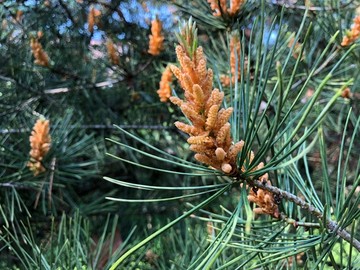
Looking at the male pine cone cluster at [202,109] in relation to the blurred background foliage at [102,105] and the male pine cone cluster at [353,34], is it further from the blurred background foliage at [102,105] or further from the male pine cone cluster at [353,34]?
the blurred background foliage at [102,105]

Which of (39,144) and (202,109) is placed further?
(39,144)

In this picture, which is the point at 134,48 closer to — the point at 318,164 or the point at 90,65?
the point at 90,65

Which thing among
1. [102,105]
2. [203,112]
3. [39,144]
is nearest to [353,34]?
[203,112]

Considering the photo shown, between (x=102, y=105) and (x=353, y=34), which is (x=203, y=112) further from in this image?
(x=102, y=105)

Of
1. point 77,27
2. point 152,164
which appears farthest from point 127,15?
point 152,164

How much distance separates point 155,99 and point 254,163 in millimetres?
696

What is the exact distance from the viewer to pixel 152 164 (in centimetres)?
102

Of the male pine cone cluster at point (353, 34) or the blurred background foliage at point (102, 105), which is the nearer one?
the male pine cone cluster at point (353, 34)

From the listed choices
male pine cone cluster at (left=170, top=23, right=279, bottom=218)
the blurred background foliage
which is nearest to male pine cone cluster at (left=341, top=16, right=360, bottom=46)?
the blurred background foliage

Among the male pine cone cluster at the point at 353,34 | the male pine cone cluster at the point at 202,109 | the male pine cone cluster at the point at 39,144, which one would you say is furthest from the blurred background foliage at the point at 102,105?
the male pine cone cluster at the point at 202,109

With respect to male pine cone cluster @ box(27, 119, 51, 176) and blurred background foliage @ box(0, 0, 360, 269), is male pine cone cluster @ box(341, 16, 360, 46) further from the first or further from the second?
male pine cone cluster @ box(27, 119, 51, 176)

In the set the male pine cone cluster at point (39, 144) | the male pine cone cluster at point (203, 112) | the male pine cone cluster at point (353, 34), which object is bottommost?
the male pine cone cluster at point (39, 144)

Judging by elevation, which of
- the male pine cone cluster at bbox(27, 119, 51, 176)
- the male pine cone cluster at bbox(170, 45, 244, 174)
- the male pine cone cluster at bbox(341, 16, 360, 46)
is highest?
the male pine cone cluster at bbox(341, 16, 360, 46)

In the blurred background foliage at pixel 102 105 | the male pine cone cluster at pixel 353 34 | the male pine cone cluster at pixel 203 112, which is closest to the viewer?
the male pine cone cluster at pixel 203 112
